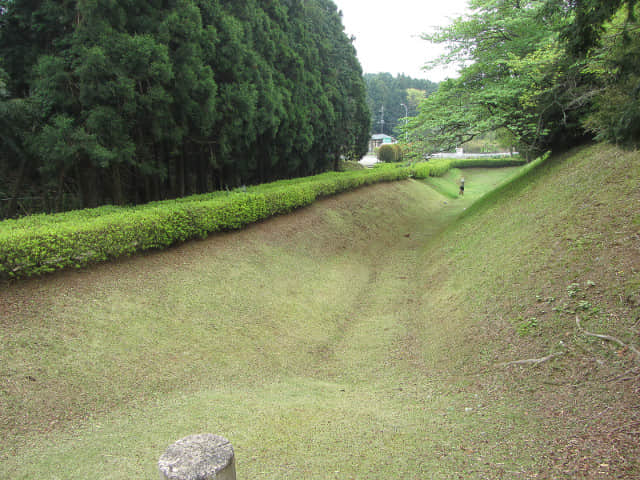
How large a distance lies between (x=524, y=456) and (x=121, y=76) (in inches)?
347

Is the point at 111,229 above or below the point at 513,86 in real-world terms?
below

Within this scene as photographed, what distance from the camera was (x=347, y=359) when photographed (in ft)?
18.5

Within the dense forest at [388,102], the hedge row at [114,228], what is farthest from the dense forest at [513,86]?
the dense forest at [388,102]

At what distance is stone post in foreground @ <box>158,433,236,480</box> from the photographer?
1.89 metres

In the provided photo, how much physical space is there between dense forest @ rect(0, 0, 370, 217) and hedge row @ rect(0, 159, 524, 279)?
164 centimetres

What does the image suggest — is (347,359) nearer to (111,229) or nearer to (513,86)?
(111,229)

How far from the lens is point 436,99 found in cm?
1302

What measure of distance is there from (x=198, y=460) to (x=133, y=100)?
26.1 feet

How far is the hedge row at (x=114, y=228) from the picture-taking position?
507 cm

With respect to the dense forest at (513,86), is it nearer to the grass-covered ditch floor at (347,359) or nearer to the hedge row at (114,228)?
the grass-covered ditch floor at (347,359)

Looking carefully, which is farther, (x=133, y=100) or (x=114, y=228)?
(x=133, y=100)

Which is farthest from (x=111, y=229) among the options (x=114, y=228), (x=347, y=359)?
(x=347, y=359)

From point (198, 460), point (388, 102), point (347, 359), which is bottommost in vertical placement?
point (347, 359)

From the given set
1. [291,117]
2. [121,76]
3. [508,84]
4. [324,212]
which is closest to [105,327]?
[121,76]
